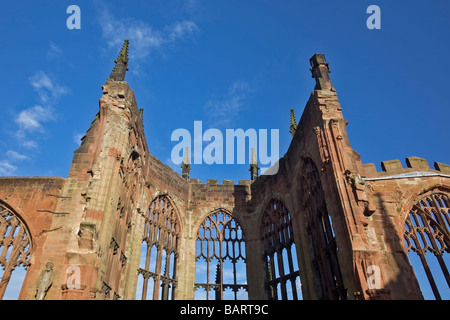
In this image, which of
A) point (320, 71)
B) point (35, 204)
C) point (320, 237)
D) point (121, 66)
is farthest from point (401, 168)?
point (35, 204)

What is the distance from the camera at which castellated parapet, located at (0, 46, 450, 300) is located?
10.3m

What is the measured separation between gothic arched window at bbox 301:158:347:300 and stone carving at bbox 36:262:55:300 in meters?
9.78

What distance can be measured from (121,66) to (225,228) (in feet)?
35.2

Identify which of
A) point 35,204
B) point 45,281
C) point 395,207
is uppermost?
point 35,204

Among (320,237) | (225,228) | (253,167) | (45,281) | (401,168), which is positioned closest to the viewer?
(45,281)

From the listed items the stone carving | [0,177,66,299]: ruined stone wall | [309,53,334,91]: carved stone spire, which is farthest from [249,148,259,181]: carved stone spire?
the stone carving

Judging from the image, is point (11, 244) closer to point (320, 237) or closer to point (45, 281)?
point (45, 281)

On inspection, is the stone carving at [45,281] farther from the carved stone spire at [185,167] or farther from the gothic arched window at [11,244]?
the carved stone spire at [185,167]

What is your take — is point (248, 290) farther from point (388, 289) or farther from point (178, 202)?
point (388, 289)

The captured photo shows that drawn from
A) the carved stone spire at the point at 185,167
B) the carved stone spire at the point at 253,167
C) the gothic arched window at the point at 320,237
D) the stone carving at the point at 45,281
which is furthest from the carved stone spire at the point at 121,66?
the carved stone spire at the point at 253,167

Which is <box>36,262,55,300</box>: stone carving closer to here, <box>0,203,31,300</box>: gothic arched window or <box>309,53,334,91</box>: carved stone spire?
<box>0,203,31,300</box>: gothic arched window

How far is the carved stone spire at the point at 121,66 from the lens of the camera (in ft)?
49.8

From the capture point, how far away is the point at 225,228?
1970 centimetres

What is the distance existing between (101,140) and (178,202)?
288 inches
